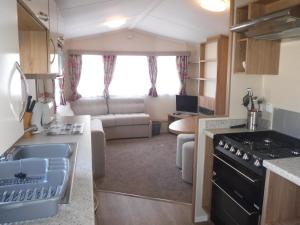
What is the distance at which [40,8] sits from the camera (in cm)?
162

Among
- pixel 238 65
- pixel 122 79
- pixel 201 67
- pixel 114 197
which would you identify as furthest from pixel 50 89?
pixel 201 67

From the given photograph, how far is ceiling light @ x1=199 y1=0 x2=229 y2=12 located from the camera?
3256mm

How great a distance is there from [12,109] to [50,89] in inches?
100

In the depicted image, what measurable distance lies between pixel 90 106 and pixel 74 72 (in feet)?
2.81

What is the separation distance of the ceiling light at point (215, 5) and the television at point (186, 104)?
259cm

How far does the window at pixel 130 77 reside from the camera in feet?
20.6

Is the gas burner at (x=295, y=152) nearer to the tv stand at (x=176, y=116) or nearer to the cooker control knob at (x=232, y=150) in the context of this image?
the cooker control knob at (x=232, y=150)

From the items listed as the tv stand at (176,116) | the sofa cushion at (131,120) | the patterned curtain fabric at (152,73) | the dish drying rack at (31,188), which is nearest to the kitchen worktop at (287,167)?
the dish drying rack at (31,188)

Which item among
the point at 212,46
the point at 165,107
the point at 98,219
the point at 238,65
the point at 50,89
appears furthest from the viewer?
the point at 165,107

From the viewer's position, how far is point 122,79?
6.34 meters

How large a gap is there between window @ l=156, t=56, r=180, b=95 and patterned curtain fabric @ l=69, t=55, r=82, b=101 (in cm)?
191

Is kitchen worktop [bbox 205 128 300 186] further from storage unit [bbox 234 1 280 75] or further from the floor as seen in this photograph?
the floor

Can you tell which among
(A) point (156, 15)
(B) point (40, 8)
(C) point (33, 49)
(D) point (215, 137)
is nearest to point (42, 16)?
(B) point (40, 8)

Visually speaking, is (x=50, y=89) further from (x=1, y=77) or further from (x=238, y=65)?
(x=1, y=77)
